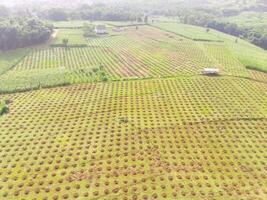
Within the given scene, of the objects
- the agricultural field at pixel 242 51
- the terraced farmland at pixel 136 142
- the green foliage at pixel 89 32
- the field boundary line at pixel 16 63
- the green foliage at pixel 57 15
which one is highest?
the green foliage at pixel 57 15

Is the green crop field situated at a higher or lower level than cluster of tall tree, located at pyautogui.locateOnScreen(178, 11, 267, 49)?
lower

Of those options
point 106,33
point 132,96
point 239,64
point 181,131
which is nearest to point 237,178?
point 181,131

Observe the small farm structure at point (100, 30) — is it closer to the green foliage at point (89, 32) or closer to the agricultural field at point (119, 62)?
the green foliage at point (89, 32)

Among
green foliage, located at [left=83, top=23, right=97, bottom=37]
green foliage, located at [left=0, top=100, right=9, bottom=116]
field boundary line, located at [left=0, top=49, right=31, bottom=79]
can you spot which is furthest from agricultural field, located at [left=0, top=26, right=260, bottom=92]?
green foliage, located at [left=83, top=23, right=97, bottom=37]

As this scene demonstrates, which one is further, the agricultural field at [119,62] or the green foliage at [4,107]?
the agricultural field at [119,62]

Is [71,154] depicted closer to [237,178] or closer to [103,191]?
[103,191]

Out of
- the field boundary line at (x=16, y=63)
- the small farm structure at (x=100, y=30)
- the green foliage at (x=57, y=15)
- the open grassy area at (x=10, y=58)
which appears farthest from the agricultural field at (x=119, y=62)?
the green foliage at (x=57, y=15)

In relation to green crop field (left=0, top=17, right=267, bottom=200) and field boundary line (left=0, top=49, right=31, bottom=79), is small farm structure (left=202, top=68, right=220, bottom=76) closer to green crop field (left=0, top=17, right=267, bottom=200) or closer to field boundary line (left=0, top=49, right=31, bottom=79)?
green crop field (left=0, top=17, right=267, bottom=200)
